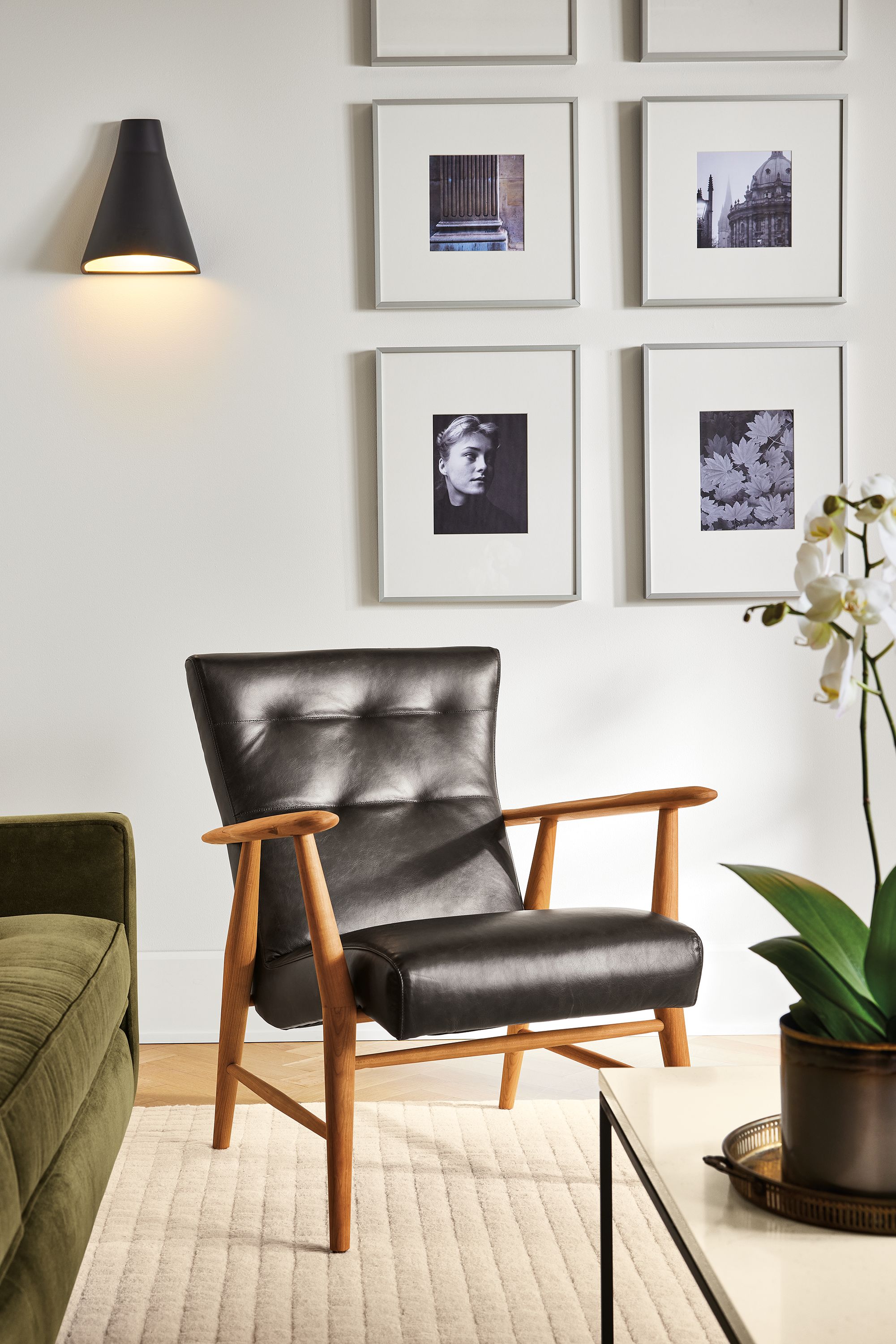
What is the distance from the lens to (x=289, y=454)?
9.77 feet

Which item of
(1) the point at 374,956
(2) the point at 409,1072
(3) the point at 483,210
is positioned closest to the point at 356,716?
(1) the point at 374,956

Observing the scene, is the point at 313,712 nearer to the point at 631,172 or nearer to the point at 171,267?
the point at 171,267

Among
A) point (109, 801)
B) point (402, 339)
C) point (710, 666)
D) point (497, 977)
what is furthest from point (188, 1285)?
point (402, 339)

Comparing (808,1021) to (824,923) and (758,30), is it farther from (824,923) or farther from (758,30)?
(758,30)

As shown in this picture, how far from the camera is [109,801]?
9.71 ft

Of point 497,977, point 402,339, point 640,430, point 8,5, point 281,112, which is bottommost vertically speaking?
point 497,977

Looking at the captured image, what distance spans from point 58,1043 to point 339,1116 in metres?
0.61

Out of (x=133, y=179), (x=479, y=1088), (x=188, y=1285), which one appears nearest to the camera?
(x=188, y=1285)

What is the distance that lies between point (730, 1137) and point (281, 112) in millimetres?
2635

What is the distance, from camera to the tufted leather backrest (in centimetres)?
221

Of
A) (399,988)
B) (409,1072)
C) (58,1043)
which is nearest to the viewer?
(58,1043)

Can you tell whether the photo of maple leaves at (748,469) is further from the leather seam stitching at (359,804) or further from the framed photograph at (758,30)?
the leather seam stitching at (359,804)

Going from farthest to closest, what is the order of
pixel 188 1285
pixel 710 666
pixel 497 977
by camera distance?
pixel 710 666 → pixel 497 977 → pixel 188 1285

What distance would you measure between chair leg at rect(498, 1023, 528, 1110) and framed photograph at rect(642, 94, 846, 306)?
182cm
